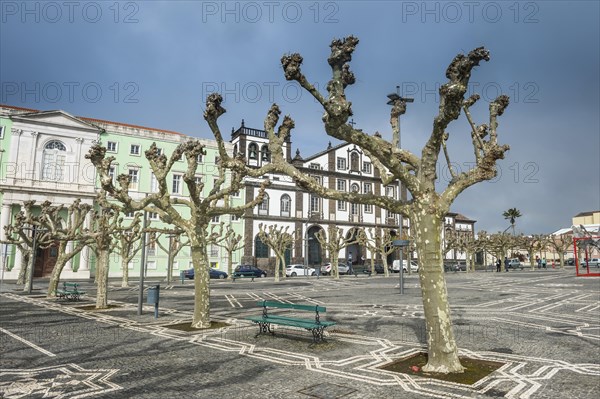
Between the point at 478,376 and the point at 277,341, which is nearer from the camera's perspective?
the point at 478,376

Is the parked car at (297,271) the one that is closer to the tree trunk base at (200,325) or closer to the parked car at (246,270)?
the parked car at (246,270)

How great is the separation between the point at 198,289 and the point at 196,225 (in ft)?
6.15

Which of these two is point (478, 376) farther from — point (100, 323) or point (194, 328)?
point (100, 323)

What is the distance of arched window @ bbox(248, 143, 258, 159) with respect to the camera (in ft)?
180

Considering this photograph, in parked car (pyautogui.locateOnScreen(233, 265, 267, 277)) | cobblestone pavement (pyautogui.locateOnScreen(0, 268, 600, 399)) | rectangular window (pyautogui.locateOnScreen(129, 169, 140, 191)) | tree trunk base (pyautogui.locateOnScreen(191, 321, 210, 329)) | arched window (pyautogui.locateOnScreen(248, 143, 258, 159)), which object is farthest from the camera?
arched window (pyautogui.locateOnScreen(248, 143, 258, 159))

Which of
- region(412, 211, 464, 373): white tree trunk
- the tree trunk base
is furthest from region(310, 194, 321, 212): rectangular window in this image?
region(412, 211, 464, 373): white tree trunk

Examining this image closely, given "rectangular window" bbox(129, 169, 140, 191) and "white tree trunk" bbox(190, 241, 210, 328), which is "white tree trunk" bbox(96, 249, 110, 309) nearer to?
"white tree trunk" bbox(190, 241, 210, 328)

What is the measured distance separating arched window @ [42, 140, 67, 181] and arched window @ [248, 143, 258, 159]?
21146 mm

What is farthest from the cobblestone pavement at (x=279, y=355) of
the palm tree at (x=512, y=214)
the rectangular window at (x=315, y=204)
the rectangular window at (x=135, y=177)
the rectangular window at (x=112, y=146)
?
the palm tree at (x=512, y=214)

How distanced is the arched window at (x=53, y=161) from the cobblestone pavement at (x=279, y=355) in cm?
3062

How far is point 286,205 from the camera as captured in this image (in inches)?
2224

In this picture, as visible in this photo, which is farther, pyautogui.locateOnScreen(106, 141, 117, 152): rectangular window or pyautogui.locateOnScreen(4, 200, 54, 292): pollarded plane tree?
pyautogui.locateOnScreen(106, 141, 117, 152): rectangular window

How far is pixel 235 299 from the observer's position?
822 inches

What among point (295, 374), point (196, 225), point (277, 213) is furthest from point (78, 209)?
point (277, 213)
